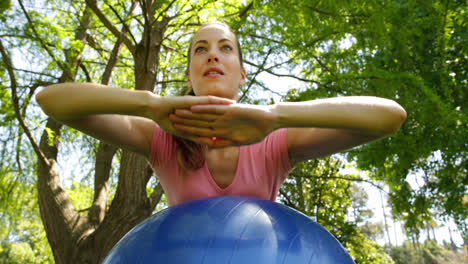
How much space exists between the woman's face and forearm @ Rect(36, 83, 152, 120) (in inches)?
20.2

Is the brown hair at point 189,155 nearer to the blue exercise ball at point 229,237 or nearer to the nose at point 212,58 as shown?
the blue exercise ball at point 229,237

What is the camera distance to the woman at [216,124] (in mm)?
1604

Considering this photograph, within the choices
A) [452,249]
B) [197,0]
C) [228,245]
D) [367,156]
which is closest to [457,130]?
[367,156]

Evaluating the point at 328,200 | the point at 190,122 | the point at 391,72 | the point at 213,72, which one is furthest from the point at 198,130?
the point at 328,200

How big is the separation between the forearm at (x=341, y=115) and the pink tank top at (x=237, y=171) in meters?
0.41

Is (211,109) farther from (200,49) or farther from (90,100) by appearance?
(200,49)

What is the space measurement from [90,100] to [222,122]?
0.59 m

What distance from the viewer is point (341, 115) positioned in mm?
1626

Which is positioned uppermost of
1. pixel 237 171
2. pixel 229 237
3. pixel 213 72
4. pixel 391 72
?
pixel 391 72

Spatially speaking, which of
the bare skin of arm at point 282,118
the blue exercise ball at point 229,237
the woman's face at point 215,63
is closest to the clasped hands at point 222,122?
the bare skin of arm at point 282,118

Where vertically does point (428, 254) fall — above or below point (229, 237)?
below

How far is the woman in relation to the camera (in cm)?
160

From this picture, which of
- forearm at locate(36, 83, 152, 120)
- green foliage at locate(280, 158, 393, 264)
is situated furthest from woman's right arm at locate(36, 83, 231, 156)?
green foliage at locate(280, 158, 393, 264)

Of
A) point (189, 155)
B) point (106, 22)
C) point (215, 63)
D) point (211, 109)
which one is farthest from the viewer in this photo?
point (106, 22)
